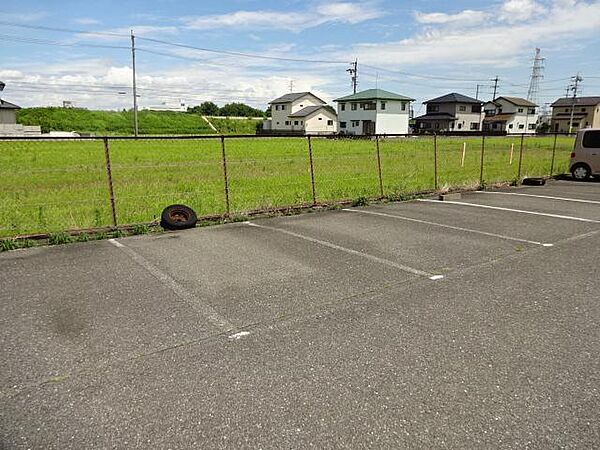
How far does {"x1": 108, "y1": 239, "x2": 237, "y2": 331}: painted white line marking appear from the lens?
354 centimetres

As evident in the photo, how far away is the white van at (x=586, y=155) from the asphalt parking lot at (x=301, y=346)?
10166mm

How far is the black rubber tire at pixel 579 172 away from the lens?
46.8ft

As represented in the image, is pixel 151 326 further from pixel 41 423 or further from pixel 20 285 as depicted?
pixel 20 285

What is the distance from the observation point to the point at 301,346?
10.3ft

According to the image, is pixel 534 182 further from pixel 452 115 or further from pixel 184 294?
pixel 452 115

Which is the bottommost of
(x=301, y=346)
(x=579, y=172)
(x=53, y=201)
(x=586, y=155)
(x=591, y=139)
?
(x=301, y=346)

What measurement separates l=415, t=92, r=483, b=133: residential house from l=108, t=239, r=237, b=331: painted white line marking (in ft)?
196

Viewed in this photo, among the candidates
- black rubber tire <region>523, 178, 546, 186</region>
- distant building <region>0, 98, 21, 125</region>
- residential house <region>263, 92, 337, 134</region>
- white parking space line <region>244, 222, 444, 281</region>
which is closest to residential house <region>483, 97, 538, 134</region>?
residential house <region>263, 92, 337, 134</region>

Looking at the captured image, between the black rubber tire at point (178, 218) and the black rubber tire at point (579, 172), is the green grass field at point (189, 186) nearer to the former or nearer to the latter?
the black rubber tire at point (178, 218)

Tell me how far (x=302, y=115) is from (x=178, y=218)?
183ft

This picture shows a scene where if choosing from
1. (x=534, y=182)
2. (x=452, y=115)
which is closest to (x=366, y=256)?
(x=534, y=182)

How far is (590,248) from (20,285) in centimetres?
702

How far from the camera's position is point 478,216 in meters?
8.09

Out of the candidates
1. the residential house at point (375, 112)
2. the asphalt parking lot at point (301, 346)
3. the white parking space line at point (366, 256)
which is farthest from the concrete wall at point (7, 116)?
the white parking space line at point (366, 256)
